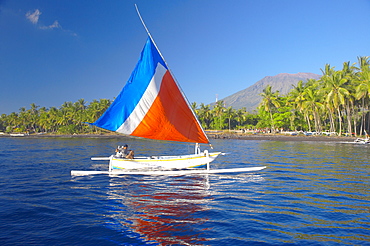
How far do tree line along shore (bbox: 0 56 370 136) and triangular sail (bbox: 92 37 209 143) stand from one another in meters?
29.7

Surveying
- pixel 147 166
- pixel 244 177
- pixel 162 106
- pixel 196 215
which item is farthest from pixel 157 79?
pixel 196 215

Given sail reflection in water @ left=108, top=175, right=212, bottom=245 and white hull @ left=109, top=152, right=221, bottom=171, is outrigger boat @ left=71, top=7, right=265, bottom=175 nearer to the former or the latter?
white hull @ left=109, top=152, right=221, bottom=171

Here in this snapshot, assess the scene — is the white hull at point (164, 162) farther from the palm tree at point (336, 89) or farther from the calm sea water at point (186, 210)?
the palm tree at point (336, 89)

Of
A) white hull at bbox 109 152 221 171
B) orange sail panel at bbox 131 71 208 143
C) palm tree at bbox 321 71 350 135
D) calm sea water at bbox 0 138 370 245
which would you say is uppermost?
palm tree at bbox 321 71 350 135

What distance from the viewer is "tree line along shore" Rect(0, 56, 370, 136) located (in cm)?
6862

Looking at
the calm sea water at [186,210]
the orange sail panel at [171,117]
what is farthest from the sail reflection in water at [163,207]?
the orange sail panel at [171,117]

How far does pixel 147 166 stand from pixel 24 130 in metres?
149

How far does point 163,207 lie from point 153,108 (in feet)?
30.4

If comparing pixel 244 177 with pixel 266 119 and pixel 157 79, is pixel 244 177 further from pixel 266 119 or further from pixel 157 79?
pixel 266 119

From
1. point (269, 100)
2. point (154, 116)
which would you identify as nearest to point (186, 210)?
point (154, 116)

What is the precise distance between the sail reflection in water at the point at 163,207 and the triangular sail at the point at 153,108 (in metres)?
3.56

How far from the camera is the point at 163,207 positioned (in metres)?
12.9

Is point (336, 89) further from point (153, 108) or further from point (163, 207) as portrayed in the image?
point (163, 207)

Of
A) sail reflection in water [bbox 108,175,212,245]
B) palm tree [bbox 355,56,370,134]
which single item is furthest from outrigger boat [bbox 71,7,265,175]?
palm tree [bbox 355,56,370,134]
